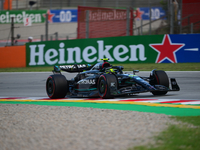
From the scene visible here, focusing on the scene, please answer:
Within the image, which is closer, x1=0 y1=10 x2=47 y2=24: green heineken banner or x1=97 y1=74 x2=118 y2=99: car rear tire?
x1=97 y1=74 x2=118 y2=99: car rear tire

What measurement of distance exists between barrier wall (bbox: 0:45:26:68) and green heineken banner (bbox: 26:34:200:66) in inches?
20.3

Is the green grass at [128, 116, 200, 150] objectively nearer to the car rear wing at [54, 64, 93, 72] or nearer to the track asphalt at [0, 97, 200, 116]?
the track asphalt at [0, 97, 200, 116]

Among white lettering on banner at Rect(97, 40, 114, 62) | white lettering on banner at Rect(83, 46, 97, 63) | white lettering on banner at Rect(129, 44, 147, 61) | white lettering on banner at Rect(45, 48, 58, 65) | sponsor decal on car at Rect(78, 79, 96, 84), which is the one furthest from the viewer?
white lettering on banner at Rect(45, 48, 58, 65)

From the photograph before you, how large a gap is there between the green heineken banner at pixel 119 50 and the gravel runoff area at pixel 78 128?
1066 centimetres

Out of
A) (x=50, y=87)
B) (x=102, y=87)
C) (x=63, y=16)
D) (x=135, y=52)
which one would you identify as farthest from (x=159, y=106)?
(x=63, y=16)

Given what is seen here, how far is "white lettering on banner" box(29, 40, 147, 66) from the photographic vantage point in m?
17.5

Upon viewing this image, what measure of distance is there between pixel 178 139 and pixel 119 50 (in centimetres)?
1379

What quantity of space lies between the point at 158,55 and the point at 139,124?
40.1 ft

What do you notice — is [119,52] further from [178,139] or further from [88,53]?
[178,139]

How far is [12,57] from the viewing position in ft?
67.9

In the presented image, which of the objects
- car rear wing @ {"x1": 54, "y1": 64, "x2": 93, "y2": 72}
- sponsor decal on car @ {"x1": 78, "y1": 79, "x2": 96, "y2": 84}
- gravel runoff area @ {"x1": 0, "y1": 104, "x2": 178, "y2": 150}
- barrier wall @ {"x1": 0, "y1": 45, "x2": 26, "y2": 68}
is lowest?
gravel runoff area @ {"x1": 0, "y1": 104, "x2": 178, "y2": 150}

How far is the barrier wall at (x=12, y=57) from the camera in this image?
20.5 meters

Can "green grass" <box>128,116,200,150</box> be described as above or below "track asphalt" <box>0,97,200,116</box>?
below

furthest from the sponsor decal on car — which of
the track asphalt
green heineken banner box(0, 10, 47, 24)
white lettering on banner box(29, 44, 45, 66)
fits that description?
green heineken banner box(0, 10, 47, 24)
